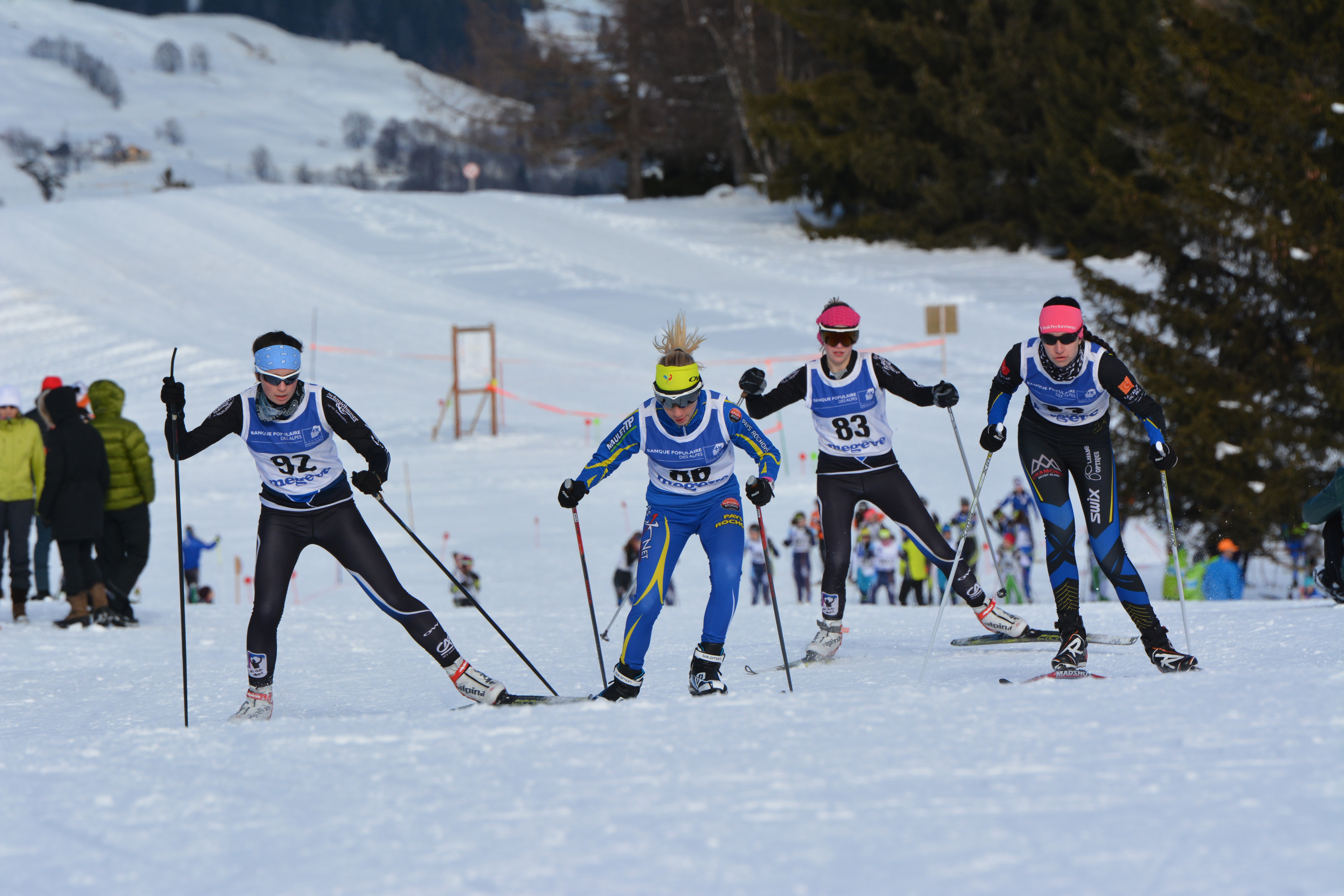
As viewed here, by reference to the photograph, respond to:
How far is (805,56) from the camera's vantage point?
132 ft

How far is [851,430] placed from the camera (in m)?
6.05

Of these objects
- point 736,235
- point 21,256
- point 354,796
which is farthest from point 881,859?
point 736,235

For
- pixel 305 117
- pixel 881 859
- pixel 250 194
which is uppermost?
pixel 305 117

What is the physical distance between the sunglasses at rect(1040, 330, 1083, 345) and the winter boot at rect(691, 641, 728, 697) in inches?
75.2

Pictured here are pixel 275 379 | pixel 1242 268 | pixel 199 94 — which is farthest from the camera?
pixel 199 94

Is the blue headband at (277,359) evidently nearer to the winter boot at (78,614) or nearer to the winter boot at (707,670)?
the winter boot at (707,670)

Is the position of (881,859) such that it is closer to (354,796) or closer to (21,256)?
(354,796)

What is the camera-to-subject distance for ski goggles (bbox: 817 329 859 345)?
19.3 feet

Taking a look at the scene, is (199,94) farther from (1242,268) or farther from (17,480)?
(17,480)

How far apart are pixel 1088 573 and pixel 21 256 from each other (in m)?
24.0

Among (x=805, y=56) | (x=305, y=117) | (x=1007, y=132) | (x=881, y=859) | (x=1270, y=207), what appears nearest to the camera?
(x=881, y=859)

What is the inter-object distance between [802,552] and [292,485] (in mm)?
7672

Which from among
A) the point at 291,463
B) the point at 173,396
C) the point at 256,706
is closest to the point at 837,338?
the point at 291,463

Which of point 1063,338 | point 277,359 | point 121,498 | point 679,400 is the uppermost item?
point 1063,338
